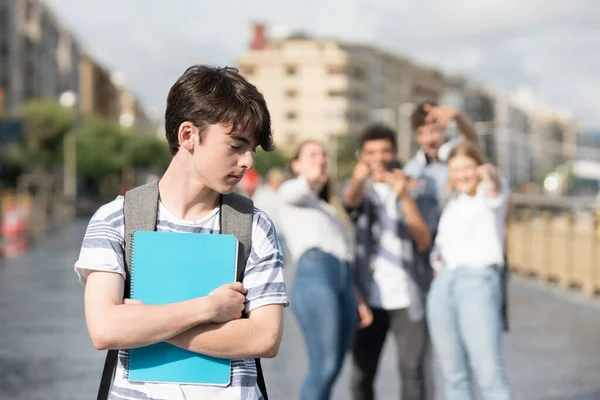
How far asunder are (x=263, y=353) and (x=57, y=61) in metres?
132

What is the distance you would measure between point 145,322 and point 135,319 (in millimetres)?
25

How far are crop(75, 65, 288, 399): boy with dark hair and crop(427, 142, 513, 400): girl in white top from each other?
3.03 metres

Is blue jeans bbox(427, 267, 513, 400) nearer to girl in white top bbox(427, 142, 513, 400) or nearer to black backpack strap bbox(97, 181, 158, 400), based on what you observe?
girl in white top bbox(427, 142, 513, 400)


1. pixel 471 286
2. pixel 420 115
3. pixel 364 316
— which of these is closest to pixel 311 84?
pixel 420 115

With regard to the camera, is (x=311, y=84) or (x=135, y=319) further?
(x=311, y=84)

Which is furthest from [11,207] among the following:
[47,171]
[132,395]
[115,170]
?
[115,170]

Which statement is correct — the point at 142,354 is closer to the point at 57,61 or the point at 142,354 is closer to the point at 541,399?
the point at 541,399

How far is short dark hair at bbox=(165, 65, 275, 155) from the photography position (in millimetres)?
3045

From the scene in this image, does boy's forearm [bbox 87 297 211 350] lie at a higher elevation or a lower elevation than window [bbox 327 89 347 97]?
lower

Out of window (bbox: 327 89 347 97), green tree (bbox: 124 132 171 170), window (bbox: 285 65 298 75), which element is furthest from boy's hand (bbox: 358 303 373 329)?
window (bbox: 285 65 298 75)

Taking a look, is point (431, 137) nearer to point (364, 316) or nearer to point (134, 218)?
point (364, 316)

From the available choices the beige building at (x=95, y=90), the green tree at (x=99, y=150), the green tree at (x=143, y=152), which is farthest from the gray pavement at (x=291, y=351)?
the beige building at (x=95, y=90)

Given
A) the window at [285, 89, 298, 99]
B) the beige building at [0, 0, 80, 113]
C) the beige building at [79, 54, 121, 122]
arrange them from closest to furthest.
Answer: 1. the beige building at [0, 0, 80, 113]
2. the window at [285, 89, 298, 99]
3. the beige building at [79, 54, 121, 122]

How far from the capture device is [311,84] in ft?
458
